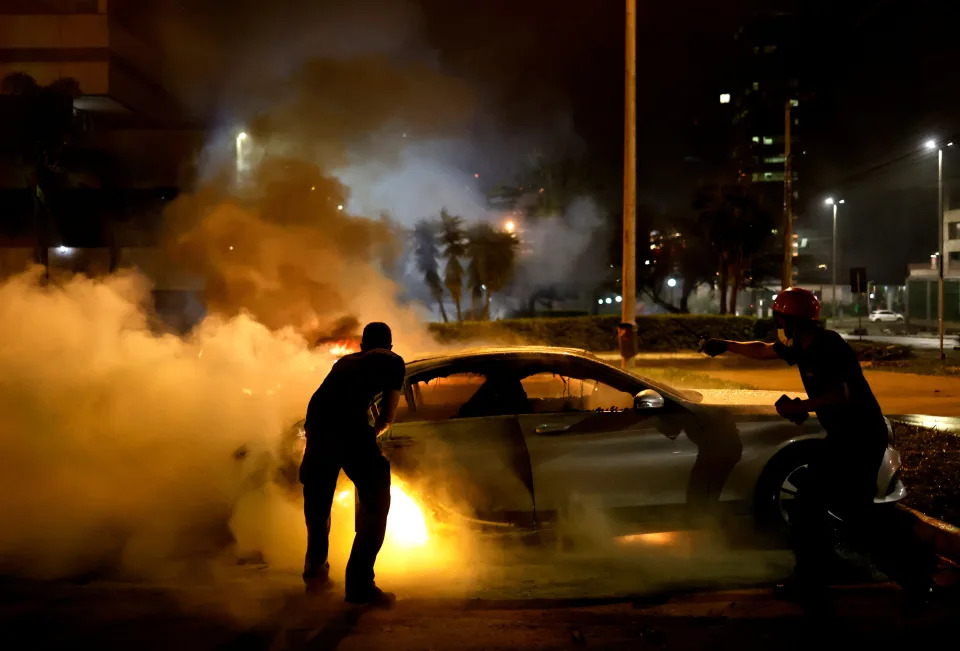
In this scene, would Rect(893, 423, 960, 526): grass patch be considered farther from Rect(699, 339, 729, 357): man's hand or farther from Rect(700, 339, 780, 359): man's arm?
Rect(699, 339, 729, 357): man's hand

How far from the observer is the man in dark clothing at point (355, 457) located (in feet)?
13.5

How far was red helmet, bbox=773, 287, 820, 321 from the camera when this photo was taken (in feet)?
13.5

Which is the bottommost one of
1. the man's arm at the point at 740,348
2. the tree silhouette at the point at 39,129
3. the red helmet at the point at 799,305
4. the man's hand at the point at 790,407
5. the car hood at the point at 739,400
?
the car hood at the point at 739,400

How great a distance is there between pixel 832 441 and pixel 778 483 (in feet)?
3.21

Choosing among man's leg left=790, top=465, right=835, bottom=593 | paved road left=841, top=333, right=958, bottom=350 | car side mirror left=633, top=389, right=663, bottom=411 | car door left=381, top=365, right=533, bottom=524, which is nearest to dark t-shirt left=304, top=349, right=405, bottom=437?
car door left=381, top=365, right=533, bottom=524

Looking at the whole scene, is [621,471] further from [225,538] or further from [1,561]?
[1,561]

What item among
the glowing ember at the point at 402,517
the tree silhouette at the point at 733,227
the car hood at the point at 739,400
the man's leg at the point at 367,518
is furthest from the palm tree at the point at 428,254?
the man's leg at the point at 367,518

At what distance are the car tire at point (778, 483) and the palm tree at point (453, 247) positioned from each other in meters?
26.6

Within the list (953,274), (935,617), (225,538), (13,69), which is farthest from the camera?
(953,274)

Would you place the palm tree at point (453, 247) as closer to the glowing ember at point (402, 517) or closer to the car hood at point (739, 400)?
the car hood at point (739, 400)

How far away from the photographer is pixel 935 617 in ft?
12.6

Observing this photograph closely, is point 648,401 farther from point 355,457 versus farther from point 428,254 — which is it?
point 428,254

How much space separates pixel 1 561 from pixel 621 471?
3.87m

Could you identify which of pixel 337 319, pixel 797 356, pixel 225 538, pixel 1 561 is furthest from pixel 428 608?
pixel 337 319
